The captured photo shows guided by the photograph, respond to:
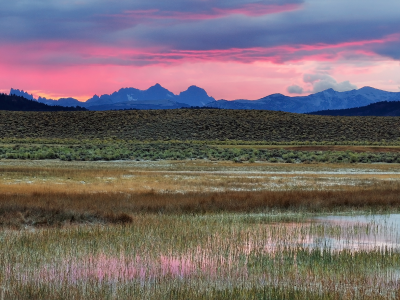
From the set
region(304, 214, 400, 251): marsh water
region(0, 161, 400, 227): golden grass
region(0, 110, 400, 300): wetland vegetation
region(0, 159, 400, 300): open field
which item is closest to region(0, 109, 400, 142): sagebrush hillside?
region(0, 161, 400, 227): golden grass

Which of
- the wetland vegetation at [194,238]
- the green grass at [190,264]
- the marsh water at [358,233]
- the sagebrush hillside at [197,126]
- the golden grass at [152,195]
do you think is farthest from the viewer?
the sagebrush hillside at [197,126]

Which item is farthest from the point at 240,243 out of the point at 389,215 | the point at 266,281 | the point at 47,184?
the point at 47,184

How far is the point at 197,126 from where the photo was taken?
121 metres

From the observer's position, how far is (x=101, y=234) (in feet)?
47.5

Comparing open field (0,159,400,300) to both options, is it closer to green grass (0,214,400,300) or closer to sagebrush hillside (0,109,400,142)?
green grass (0,214,400,300)

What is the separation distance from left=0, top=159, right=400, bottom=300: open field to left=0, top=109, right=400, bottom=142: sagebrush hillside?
85.5 m

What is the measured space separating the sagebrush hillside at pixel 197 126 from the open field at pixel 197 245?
280 feet

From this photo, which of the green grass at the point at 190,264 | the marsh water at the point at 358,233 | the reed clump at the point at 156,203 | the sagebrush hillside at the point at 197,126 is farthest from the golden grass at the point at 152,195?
the sagebrush hillside at the point at 197,126

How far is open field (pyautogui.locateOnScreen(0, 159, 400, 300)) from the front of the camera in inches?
393

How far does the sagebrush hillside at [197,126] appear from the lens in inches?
4345

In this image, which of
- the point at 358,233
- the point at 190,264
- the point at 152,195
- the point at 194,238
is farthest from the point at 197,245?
the point at 152,195

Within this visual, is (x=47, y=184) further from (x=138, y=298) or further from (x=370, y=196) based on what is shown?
(x=138, y=298)

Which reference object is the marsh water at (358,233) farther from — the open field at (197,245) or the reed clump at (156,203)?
the reed clump at (156,203)

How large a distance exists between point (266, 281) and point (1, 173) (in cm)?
2459
